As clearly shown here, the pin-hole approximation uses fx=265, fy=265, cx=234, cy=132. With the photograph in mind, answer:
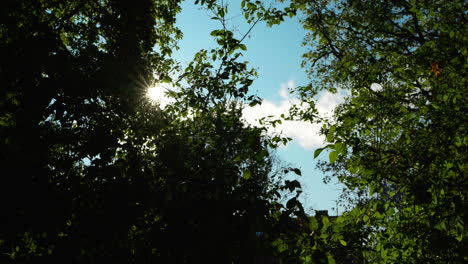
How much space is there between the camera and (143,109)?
5.48m

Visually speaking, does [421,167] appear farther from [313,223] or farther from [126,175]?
[126,175]

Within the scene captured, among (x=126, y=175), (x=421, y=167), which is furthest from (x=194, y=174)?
(x=421, y=167)

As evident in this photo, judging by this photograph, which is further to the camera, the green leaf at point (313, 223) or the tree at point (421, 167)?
the tree at point (421, 167)

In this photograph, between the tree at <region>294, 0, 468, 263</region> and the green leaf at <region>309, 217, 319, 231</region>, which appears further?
the tree at <region>294, 0, 468, 263</region>

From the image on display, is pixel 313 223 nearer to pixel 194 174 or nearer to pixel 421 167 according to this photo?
pixel 194 174

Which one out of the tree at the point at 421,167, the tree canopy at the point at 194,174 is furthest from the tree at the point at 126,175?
the tree at the point at 421,167

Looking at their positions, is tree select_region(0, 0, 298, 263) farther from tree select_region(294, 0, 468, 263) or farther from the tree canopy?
tree select_region(294, 0, 468, 263)

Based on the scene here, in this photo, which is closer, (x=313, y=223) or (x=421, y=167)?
(x=313, y=223)

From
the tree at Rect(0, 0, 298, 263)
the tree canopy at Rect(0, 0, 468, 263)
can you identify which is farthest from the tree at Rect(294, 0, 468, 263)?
the tree at Rect(0, 0, 298, 263)

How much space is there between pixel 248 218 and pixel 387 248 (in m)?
2.89

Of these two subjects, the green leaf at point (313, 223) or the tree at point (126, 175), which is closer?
the green leaf at point (313, 223)

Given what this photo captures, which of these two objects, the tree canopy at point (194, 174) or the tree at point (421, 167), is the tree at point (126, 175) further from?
the tree at point (421, 167)

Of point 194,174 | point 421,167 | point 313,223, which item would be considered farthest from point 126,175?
point 421,167

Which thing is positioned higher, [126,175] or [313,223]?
[126,175]
